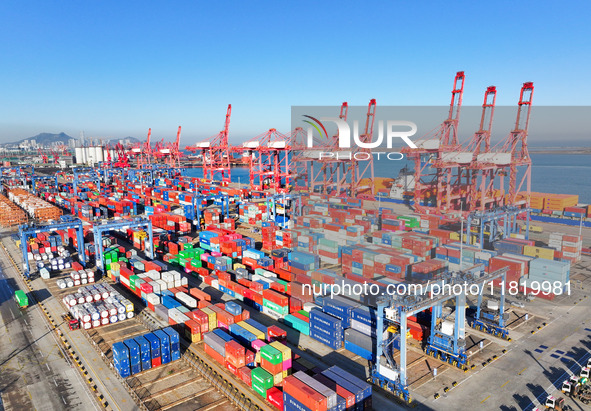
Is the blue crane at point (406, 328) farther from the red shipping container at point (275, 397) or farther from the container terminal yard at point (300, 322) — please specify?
the red shipping container at point (275, 397)

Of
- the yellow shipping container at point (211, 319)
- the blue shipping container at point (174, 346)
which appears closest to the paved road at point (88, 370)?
the blue shipping container at point (174, 346)

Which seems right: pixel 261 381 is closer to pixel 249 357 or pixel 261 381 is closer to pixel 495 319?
pixel 249 357

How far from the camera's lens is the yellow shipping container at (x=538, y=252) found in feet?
135

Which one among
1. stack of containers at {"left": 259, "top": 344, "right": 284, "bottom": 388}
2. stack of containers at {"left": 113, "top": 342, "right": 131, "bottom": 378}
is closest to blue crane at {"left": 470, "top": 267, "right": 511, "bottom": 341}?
stack of containers at {"left": 259, "top": 344, "right": 284, "bottom": 388}

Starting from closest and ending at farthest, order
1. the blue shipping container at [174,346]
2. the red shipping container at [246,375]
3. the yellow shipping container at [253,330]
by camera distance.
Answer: the red shipping container at [246,375], the yellow shipping container at [253,330], the blue shipping container at [174,346]

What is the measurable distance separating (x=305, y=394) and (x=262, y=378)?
12.6 ft

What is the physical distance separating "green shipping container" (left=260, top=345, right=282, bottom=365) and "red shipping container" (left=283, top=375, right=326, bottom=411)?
1937mm

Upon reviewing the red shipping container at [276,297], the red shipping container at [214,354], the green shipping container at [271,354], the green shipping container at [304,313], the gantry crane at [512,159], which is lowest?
the red shipping container at [214,354]

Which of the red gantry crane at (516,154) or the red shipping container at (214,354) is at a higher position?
the red gantry crane at (516,154)

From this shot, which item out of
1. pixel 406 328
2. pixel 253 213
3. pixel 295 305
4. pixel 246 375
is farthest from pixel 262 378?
pixel 253 213

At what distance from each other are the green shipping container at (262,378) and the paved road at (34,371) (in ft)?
29.3

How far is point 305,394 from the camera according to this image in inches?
725

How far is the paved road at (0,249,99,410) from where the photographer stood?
2164cm

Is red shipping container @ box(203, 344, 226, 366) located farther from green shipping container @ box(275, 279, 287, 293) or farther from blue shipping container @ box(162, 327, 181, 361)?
green shipping container @ box(275, 279, 287, 293)
